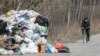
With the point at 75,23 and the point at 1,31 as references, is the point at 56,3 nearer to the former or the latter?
the point at 75,23

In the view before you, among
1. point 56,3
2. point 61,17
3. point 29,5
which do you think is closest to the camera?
point 29,5

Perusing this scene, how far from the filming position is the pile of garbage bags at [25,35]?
20.4 m

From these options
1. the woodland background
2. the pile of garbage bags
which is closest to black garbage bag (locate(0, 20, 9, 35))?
the pile of garbage bags

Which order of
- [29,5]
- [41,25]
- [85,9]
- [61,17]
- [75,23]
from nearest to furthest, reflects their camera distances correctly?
1. [41,25]
2. [29,5]
3. [61,17]
4. [75,23]
5. [85,9]

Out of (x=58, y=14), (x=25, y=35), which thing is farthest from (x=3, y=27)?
Answer: (x=58, y=14)

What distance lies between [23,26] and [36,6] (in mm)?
7841

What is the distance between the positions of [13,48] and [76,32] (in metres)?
14.0

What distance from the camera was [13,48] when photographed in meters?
20.4

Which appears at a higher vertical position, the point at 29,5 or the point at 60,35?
the point at 29,5

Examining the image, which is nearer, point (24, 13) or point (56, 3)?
point (24, 13)

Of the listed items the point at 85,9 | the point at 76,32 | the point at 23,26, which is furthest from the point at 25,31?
the point at 85,9

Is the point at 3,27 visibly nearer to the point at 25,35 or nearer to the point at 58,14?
the point at 25,35

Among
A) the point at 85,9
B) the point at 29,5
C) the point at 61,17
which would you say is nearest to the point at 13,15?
the point at 29,5

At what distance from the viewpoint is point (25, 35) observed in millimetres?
20781
